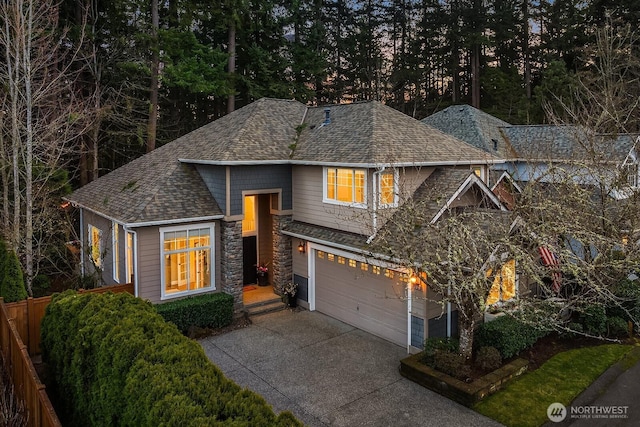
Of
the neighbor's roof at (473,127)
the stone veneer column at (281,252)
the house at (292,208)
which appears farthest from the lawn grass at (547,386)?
the neighbor's roof at (473,127)

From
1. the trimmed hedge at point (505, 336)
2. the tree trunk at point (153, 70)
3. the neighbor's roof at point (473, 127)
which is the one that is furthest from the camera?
the neighbor's roof at point (473, 127)

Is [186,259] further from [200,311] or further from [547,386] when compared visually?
[547,386]

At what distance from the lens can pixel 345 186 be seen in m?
13.7

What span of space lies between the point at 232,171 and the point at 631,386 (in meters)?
11.9

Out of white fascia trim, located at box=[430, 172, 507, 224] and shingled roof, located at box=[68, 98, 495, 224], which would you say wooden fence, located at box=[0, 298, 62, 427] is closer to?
shingled roof, located at box=[68, 98, 495, 224]

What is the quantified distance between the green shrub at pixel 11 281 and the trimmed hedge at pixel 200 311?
133 inches

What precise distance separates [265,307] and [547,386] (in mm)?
8718

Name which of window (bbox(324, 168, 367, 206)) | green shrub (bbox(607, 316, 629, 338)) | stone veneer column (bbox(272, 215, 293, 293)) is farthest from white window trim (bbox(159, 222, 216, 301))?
green shrub (bbox(607, 316, 629, 338))

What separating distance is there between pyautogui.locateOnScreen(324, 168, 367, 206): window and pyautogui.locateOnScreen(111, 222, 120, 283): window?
6.74 m

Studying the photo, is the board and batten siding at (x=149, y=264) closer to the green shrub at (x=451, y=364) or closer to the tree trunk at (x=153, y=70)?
the green shrub at (x=451, y=364)

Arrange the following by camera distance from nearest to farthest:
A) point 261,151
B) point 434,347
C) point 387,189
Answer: point 434,347 → point 387,189 → point 261,151

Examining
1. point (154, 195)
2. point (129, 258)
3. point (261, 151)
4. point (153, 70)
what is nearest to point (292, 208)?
point (261, 151)

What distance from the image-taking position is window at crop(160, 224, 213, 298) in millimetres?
13648

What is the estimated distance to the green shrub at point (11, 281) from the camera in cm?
1149
